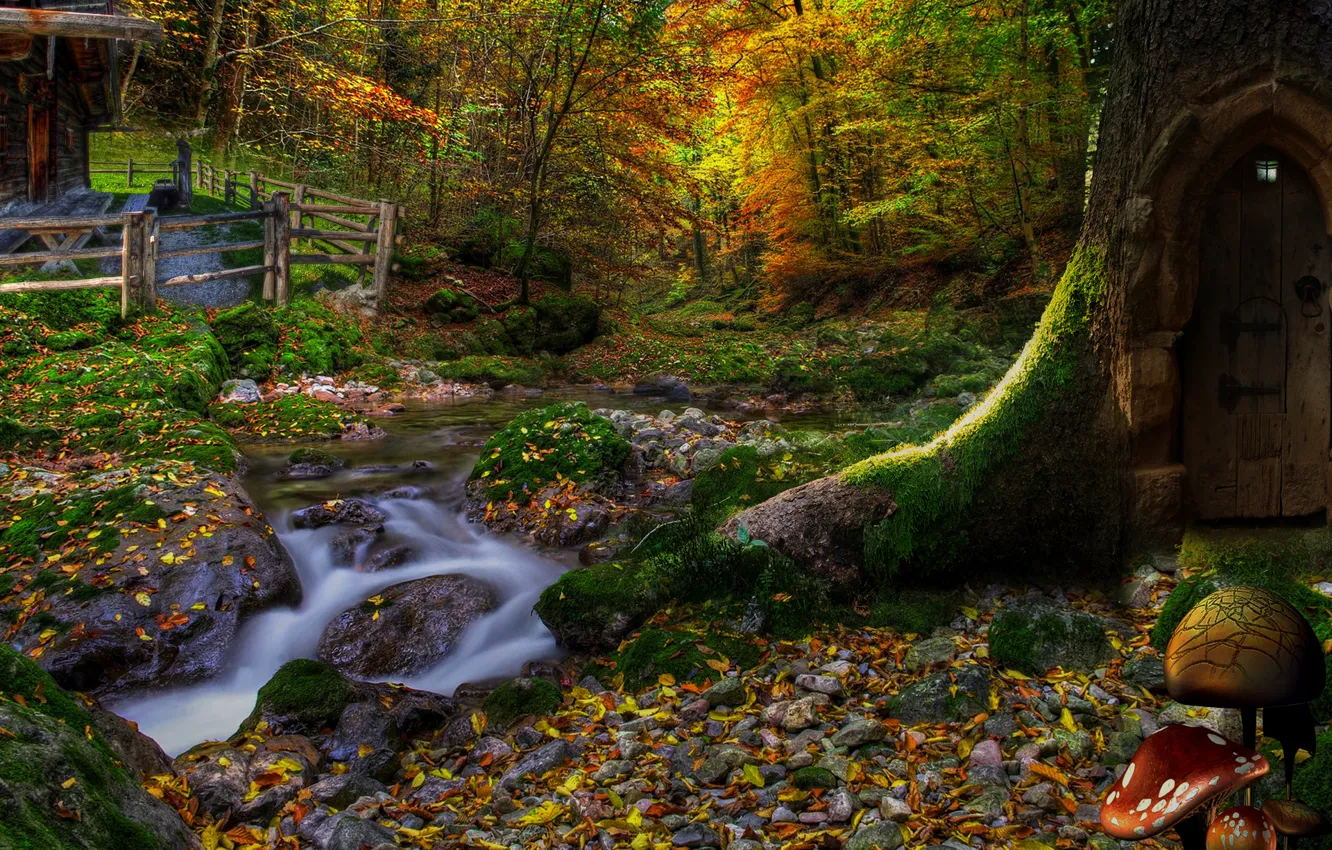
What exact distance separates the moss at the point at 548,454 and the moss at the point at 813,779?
15.1ft

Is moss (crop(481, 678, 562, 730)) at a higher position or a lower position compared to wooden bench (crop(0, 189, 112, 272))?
lower

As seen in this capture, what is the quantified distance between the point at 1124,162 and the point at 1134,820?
4.02 metres

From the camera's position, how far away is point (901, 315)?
1922 cm

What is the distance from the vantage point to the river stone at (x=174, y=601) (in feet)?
15.4

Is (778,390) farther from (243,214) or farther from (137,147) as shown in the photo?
(137,147)

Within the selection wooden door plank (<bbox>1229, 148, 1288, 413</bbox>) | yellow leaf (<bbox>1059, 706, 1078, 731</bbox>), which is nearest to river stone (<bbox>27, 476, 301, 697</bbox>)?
yellow leaf (<bbox>1059, 706, 1078, 731</bbox>)

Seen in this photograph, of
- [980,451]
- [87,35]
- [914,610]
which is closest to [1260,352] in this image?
[980,451]

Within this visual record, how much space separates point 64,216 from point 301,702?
53.5 feet

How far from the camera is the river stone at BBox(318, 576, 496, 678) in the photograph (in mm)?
5285

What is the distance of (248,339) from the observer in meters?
12.9

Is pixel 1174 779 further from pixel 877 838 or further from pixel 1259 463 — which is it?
pixel 1259 463

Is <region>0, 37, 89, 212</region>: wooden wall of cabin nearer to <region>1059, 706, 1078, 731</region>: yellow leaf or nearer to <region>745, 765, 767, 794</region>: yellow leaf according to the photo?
<region>745, 765, 767, 794</region>: yellow leaf

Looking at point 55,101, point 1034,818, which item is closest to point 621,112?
point 55,101

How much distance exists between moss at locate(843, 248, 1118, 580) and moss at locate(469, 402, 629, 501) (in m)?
3.51
